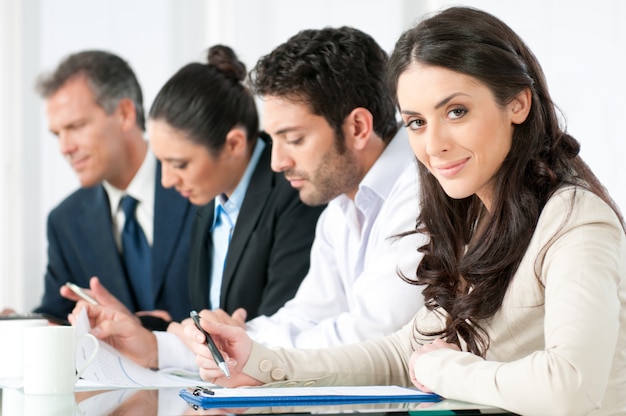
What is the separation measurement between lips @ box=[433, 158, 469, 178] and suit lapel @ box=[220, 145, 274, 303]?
4.44 feet

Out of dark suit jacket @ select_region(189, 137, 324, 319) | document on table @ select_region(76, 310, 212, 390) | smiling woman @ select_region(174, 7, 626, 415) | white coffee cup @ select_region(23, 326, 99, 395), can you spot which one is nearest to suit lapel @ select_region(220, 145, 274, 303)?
dark suit jacket @ select_region(189, 137, 324, 319)

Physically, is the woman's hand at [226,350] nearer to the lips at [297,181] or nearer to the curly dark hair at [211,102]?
the lips at [297,181]

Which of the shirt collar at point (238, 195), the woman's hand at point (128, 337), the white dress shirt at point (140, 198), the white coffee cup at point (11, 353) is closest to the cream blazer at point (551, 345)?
the white coffee cup at point (11, 353)

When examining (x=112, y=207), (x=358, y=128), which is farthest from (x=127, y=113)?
(x=358, y=128)

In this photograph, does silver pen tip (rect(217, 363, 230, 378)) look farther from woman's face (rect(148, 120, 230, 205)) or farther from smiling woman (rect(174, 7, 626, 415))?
woman's face (rect(148, 120, 230, 205))

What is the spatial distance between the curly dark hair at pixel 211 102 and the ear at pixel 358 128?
707 mm

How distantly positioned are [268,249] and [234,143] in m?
0.48

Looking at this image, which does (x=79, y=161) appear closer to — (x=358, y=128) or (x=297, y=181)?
(x=297, y=181)

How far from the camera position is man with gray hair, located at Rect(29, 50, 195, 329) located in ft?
11.3

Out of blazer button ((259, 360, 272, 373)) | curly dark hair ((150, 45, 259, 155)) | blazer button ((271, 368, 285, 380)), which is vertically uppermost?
curly dark hair ((150, 45, 259, 155))

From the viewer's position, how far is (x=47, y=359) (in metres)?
1.56

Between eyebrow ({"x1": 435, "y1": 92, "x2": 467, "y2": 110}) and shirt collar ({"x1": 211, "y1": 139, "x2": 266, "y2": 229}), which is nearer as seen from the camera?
eyebrow ({"x1": 435, "y1": 92, "x2": 467, "y2": 110})

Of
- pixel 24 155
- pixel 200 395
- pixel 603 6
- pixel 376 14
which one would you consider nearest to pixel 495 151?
pixel 200 395

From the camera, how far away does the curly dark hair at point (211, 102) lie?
318 centimetres
